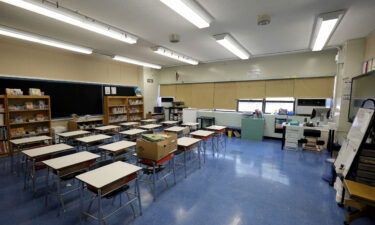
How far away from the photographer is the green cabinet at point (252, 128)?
6293mm

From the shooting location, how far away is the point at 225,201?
2.66 m

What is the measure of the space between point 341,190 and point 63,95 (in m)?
7.79

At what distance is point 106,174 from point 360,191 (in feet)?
10.6

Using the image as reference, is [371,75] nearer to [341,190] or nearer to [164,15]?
[341,190]

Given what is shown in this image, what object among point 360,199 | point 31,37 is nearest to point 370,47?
point 360,199

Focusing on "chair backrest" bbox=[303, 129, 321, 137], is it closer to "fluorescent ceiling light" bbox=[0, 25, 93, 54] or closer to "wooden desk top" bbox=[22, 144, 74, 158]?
"wooden desk top" bbox=[22, 144, 74, 158]

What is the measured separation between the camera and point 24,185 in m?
3.06

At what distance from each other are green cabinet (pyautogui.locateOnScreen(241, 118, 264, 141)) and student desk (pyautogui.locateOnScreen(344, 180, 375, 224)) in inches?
157

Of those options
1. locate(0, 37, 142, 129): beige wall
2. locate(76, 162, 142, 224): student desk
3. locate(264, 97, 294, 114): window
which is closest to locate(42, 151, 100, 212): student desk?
locate(76, 162, 142, 224): student desk

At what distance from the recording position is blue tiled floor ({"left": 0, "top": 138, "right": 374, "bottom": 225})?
227 centimetres

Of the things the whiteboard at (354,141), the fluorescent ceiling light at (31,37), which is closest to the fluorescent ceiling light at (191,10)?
the whiteboard at (354,141)

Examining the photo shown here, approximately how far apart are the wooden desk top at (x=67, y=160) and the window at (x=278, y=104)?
256 inches

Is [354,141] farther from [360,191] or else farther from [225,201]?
[225,201]

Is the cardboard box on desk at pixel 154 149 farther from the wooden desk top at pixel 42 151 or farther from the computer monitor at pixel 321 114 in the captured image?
the computer monitor at pixel 321 114
